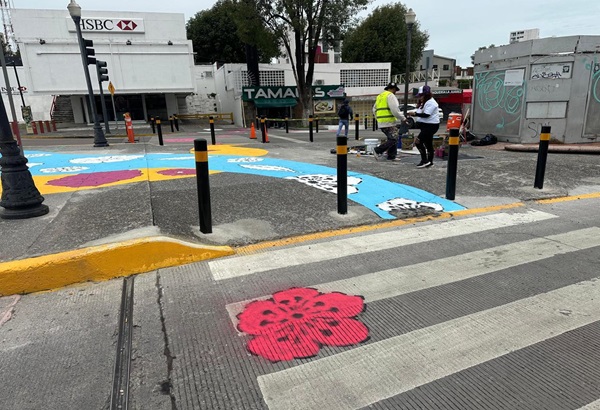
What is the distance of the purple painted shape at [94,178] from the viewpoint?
24.4 ft

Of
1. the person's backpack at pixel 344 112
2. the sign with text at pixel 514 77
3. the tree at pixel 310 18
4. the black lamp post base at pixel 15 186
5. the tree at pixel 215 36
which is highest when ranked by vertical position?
the tree at pixel 215 36

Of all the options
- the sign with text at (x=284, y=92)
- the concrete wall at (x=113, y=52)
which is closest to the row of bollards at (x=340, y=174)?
the sign with text at (x=284, y=92)

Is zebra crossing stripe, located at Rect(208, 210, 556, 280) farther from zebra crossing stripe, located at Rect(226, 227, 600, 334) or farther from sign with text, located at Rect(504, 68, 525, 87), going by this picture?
sign with text, located at Rect(504, 68, 525, 87)

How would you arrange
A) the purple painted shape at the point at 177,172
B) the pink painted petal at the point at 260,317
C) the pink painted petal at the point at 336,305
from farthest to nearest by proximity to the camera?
the purple painted shape at the point at 177,172 → the pink painted petal at the point at 336,305 → the pink painted petal at the point at 260,317

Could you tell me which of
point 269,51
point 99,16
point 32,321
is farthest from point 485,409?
point 99,16

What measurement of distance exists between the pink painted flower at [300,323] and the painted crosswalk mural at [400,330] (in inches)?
0.4

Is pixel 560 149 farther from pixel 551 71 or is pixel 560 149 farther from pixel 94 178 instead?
pixel 94 178

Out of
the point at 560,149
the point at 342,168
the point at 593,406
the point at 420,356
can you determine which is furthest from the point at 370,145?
the point at 593,406

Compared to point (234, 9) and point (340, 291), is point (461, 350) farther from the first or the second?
point (234, 9)

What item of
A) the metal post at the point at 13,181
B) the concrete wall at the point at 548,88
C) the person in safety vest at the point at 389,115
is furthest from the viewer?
the concrete wall at the point at 548,88

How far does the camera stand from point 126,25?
28.8 meters

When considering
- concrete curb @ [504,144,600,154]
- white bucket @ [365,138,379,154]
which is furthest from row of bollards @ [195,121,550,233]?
concrete curb @ [504,144,600,154]

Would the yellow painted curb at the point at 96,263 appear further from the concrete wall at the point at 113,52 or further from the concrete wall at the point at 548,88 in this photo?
the concrete wall at the point at 113,52

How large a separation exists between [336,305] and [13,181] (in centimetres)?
431
